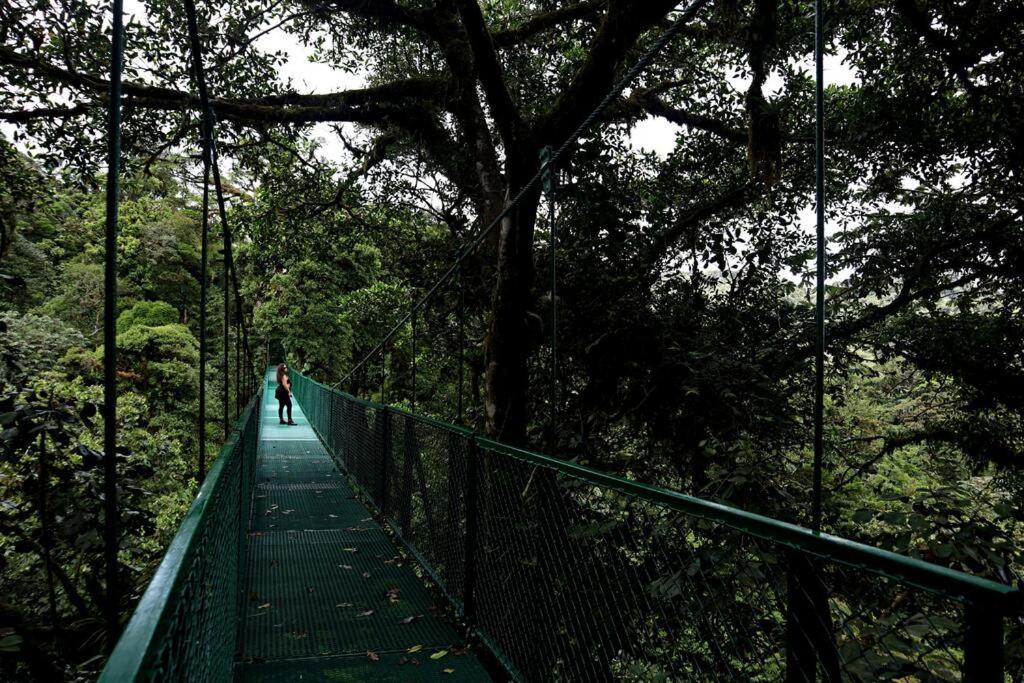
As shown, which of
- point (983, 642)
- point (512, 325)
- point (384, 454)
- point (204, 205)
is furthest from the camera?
point (384, 454)

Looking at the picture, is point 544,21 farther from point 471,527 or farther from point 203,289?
point 471,527

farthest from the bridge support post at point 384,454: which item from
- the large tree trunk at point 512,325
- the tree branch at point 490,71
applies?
the tree branch at point 490,71

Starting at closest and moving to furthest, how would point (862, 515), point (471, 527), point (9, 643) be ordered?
point (9, 643), point (862, 515), point (471, 527)

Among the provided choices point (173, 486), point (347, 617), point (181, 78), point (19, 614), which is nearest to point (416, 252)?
point (181, 78)

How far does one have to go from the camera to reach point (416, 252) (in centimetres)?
651

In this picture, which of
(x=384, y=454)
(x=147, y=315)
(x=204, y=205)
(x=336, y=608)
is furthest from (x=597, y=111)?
(x=147, y=315)

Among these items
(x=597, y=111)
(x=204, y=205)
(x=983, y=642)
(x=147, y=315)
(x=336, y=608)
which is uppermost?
(x=147, y=315)

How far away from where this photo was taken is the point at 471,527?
8.69 ft

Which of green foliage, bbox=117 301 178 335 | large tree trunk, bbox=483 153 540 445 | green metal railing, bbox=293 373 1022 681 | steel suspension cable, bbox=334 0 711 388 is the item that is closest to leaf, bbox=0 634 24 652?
green metal railing, bbox=293 373 1022 681

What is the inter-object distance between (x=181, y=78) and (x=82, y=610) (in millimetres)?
4647

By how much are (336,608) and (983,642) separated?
2.80 metres

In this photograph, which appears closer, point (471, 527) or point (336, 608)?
point (471, 527)

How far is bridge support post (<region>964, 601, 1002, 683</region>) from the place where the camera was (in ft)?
2.45

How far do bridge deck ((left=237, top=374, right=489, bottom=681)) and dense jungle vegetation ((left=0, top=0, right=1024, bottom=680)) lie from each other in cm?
64
